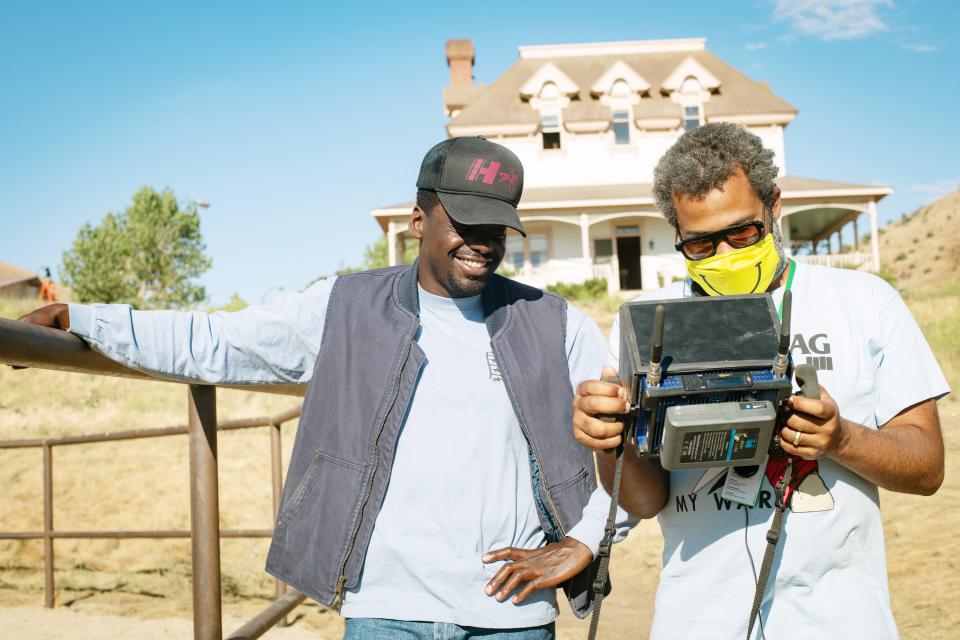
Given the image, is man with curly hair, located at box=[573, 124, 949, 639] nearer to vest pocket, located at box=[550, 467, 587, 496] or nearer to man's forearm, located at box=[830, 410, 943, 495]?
man's forearm, located at box=[830, 410, 943, 495]

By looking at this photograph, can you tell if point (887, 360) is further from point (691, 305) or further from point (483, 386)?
point (483, 386)

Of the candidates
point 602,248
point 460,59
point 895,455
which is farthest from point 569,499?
point 460,59

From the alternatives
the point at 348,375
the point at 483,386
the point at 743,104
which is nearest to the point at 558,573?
the point at 483,386

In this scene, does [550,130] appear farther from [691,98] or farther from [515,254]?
[691,98]

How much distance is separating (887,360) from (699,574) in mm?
584

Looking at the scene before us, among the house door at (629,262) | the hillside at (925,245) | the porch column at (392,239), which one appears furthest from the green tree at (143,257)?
the hillside at (925,245)

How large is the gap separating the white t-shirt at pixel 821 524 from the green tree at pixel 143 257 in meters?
31.7

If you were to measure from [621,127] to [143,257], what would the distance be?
20427mm

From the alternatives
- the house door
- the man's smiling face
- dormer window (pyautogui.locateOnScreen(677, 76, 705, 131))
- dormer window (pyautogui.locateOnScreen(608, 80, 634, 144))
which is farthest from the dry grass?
dormer window (pyautogui.locateOnScreen(677, 76, 705, 131))

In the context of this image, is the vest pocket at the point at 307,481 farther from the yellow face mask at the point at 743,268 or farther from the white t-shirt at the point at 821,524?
the yellow face mask at the point at 743,268

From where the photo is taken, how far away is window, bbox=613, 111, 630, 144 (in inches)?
906

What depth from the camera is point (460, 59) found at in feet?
85.7

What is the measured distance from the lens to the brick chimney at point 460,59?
85.3 feet

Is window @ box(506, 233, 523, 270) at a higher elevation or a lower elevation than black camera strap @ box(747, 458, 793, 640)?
higher
